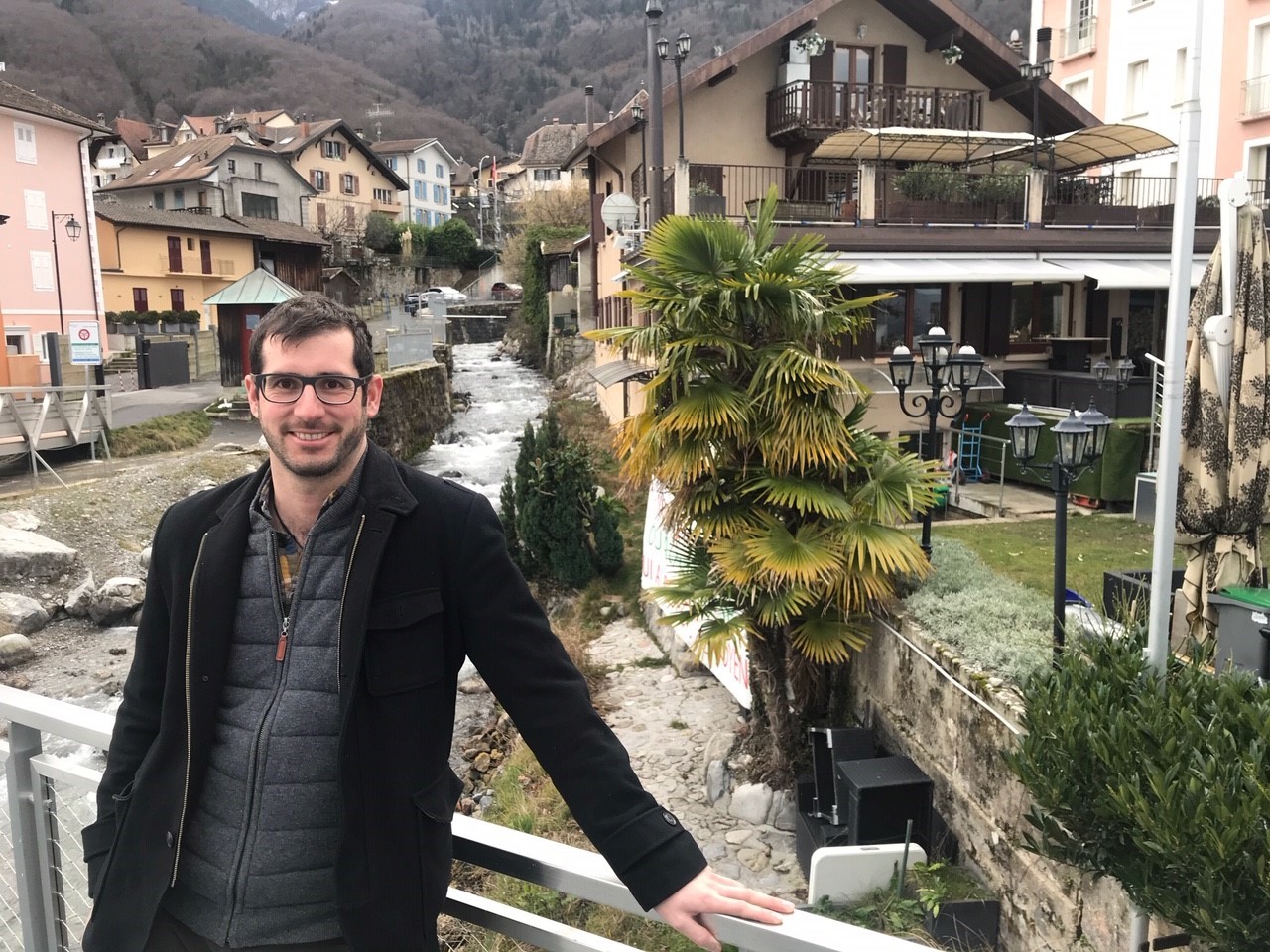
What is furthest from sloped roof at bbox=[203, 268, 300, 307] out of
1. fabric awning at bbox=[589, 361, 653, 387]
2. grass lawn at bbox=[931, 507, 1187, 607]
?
grass lawn at bbox=[931, 507, 1187, 607]

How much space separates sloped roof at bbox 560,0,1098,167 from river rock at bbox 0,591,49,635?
1476 centimetres

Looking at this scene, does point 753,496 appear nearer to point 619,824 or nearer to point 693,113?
point 619,824

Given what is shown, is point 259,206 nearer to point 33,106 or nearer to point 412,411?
point 33,106

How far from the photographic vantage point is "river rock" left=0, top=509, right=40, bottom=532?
55.5ft

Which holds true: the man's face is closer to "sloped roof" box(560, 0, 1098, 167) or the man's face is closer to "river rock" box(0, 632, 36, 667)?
"river rock" box(0, 632, 36, 667)

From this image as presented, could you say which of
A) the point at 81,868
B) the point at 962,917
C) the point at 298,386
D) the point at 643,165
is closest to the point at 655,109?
the point at 643,165

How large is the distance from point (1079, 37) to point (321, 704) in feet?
133

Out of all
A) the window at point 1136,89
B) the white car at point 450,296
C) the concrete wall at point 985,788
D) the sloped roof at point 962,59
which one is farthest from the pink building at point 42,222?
the window at point 1136,89

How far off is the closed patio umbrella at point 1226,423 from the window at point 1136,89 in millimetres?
30691

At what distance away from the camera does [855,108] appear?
68.8 feet

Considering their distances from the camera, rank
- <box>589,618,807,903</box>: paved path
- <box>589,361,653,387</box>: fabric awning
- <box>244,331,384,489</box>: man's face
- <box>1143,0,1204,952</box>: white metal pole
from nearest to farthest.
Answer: <box>244,331,384,489</box>: man's face → <box>1143,0,1204,952</box>: white metal pole → <box>589,618,807,903</box>: paved path → <box>589,361,653,387</box>: fabric awning

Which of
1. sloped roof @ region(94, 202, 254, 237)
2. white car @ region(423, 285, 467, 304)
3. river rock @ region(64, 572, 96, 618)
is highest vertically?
sloped roof @ region(94, 202, 254, 237)

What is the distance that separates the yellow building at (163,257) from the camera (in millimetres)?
40344

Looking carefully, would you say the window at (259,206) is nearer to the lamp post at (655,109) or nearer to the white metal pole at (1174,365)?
the lamp post at (655,109)
